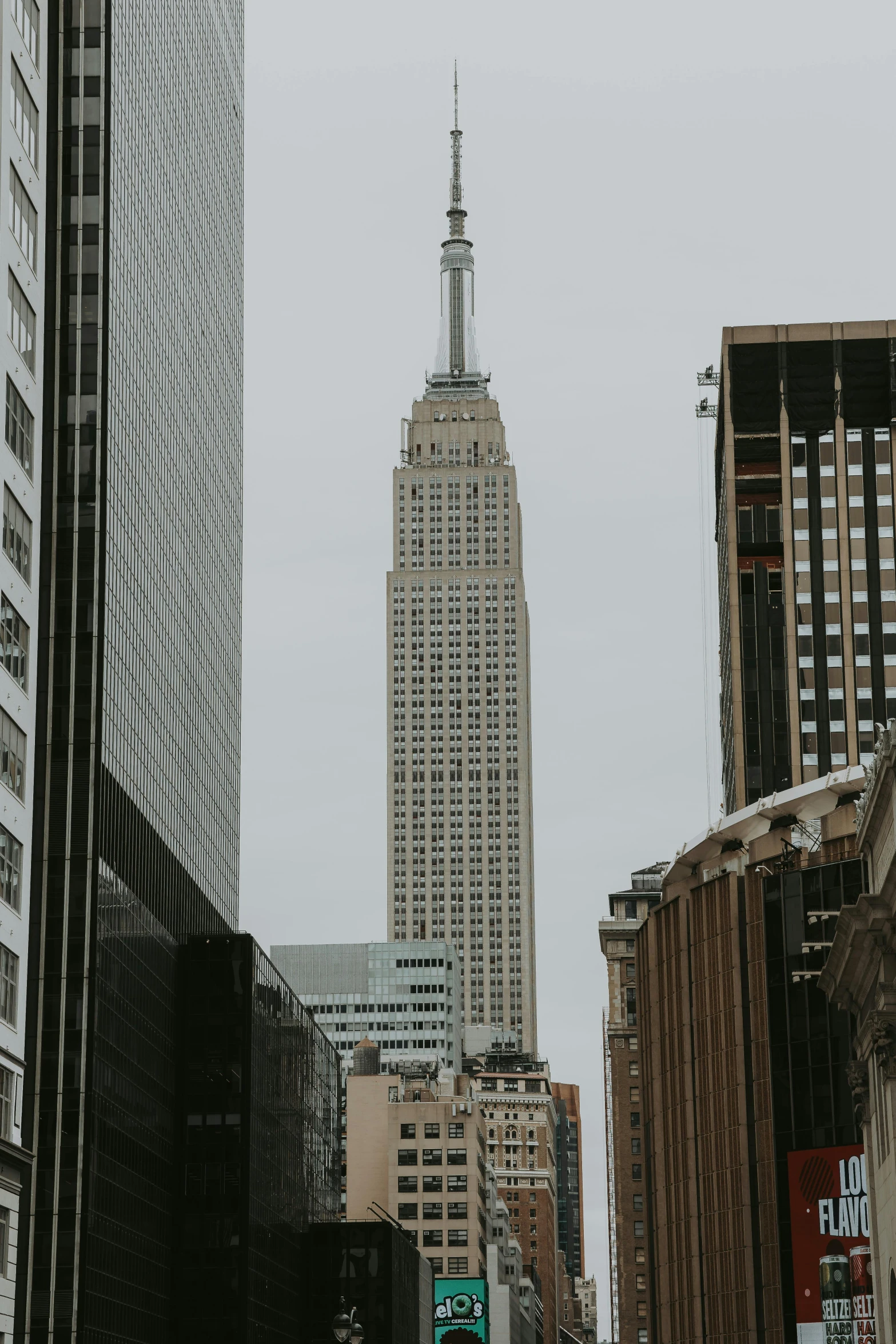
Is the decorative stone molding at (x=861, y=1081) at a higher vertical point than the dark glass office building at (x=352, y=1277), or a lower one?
higher

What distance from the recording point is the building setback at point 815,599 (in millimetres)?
191750

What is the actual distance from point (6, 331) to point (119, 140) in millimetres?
42275

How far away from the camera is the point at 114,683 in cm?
10831

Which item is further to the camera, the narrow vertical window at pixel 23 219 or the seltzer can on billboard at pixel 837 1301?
the seltzer can on billboard at pixel 837 1301

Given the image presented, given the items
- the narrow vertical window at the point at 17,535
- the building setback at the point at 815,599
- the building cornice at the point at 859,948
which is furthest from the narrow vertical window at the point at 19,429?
the building setback at the point at 815,599

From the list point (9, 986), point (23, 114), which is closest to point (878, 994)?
point (9, 986)

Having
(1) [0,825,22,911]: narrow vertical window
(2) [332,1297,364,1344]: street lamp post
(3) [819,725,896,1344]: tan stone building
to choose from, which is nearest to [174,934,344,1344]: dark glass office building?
(1) [0,825,22,911]: narrow vertical window

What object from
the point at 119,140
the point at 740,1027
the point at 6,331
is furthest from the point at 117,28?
the point at 740,1027

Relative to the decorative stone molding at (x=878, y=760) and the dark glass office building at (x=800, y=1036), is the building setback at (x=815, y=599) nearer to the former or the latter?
the dark glass office building at (x=800, y=1036)

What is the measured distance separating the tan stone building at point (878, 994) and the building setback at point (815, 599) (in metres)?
120

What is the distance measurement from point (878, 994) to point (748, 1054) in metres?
68.1

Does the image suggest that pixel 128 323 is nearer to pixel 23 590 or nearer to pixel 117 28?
pixel 117 28

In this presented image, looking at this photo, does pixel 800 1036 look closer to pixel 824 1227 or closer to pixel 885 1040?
pixel 824 1227

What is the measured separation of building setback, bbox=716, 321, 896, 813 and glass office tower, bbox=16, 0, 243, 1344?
69220 millimetres
